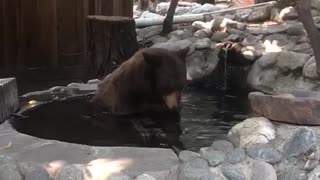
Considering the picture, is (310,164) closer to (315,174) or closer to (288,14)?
(315,174)

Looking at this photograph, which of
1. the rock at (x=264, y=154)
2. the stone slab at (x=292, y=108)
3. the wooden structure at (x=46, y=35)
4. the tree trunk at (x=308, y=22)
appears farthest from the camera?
the wooden structure at (x=46, y=35)

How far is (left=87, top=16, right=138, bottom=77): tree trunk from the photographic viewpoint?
7703 millimetres

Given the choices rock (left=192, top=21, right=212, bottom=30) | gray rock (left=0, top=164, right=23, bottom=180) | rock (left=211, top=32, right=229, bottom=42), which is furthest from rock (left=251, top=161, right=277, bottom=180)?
rock (left=192, top=21, right=212, bottom=30)

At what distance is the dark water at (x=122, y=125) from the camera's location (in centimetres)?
434

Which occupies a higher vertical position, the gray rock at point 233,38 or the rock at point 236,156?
the rock at point 236,156

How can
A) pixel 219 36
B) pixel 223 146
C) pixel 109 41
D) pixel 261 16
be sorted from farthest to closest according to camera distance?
pixel 261 16, pixel 219 36, pixel 109 41, pixel 223 146

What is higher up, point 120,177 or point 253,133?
point 253,133

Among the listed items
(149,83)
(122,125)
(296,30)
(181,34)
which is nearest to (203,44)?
(181,34)

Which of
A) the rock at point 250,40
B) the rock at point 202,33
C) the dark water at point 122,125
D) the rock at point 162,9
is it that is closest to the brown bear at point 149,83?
the dark water at point 122,125

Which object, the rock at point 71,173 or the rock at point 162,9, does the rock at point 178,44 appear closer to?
the rock at point 71,173

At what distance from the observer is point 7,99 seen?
15.0 feet

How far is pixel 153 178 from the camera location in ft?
10.5

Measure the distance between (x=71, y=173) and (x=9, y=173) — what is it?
1.31 ft

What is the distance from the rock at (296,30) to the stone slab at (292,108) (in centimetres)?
521
